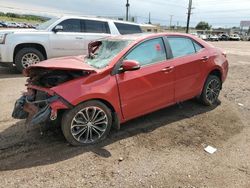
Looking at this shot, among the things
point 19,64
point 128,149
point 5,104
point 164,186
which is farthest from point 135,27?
point 164,186

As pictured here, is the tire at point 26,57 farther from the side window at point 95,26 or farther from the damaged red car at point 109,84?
the damaged red car at point 109,84

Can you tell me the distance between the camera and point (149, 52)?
461 cm

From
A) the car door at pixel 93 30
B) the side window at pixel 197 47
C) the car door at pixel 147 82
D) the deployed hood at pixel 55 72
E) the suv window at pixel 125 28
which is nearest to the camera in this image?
the deployed hood at pixel 55 72

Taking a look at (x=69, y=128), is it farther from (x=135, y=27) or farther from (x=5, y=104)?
(x=135, y=27)

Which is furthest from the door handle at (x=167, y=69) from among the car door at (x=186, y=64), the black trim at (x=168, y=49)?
the black trim at (x=168, y=49)

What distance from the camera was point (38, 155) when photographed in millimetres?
3760

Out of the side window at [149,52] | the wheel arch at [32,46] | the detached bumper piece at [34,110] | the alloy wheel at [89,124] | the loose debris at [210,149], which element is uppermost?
the side window at [149,52]

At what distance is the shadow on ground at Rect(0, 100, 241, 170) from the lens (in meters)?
3.70

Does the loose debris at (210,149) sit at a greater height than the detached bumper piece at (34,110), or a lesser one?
lesser

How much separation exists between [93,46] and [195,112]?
2.47m

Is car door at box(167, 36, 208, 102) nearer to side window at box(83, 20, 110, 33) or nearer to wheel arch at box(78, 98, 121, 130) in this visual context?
wheel arch at box(78, 98, 121, 130)

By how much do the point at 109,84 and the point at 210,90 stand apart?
2650 mm

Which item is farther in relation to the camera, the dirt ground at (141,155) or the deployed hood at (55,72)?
the deployed hood at (55,72)

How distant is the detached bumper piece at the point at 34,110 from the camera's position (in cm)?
366
